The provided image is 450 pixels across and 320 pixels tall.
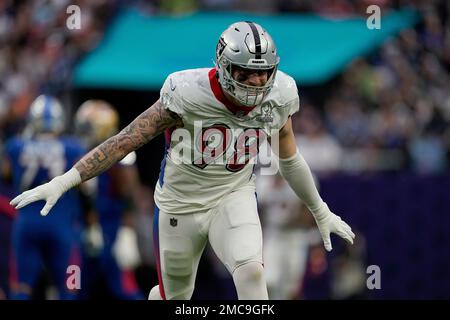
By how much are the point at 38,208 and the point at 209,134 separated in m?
3.12

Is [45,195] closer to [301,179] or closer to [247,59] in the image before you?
[247,59]

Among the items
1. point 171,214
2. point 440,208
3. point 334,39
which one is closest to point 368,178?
point 440,208

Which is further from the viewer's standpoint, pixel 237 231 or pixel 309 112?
pixel 309 112

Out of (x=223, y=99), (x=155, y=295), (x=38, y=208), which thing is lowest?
(x=155, y=295)

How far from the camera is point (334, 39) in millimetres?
14352

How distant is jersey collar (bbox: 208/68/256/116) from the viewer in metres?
6.37

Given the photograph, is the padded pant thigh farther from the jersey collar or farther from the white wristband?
the white wristband

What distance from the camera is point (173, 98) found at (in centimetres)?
630

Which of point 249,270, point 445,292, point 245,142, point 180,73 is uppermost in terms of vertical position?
point 180,73

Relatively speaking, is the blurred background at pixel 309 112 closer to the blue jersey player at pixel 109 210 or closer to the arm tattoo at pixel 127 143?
the blue jersey player at pixel 109 210

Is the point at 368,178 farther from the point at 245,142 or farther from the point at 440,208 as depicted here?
the point at 245,142

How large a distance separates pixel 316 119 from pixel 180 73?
696 cm

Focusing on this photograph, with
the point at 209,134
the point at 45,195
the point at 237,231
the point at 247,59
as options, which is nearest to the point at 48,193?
the point at 45,195

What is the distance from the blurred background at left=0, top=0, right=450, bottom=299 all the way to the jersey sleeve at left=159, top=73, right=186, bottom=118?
3490 millimetres
